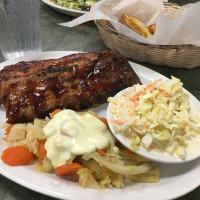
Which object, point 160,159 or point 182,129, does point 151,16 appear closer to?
point 182,129

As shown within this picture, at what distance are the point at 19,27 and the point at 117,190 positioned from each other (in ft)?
6.87

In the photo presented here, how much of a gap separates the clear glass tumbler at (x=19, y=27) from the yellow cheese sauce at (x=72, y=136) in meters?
1.41

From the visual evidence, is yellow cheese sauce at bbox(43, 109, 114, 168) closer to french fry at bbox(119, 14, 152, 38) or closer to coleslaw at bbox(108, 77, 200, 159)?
coleslaw at bbox(108, 77, 200, 159)

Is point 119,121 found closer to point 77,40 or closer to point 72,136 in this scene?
point 72,136

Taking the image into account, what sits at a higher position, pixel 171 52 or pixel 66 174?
pixel 171 52

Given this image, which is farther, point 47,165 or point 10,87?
point 10,87

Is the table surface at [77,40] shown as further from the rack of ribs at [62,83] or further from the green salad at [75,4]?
the rack of ribs at [62,83]

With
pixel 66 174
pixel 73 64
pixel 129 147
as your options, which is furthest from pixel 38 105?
pixel 129 147

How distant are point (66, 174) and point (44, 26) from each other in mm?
2949

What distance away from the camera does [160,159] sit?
173 cm

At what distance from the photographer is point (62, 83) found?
7.65ft

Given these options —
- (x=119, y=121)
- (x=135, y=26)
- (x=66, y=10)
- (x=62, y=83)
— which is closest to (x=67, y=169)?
(x=119, y=121)

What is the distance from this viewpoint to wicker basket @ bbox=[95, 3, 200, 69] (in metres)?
2.80

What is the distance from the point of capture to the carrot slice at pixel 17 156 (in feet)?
5.97
